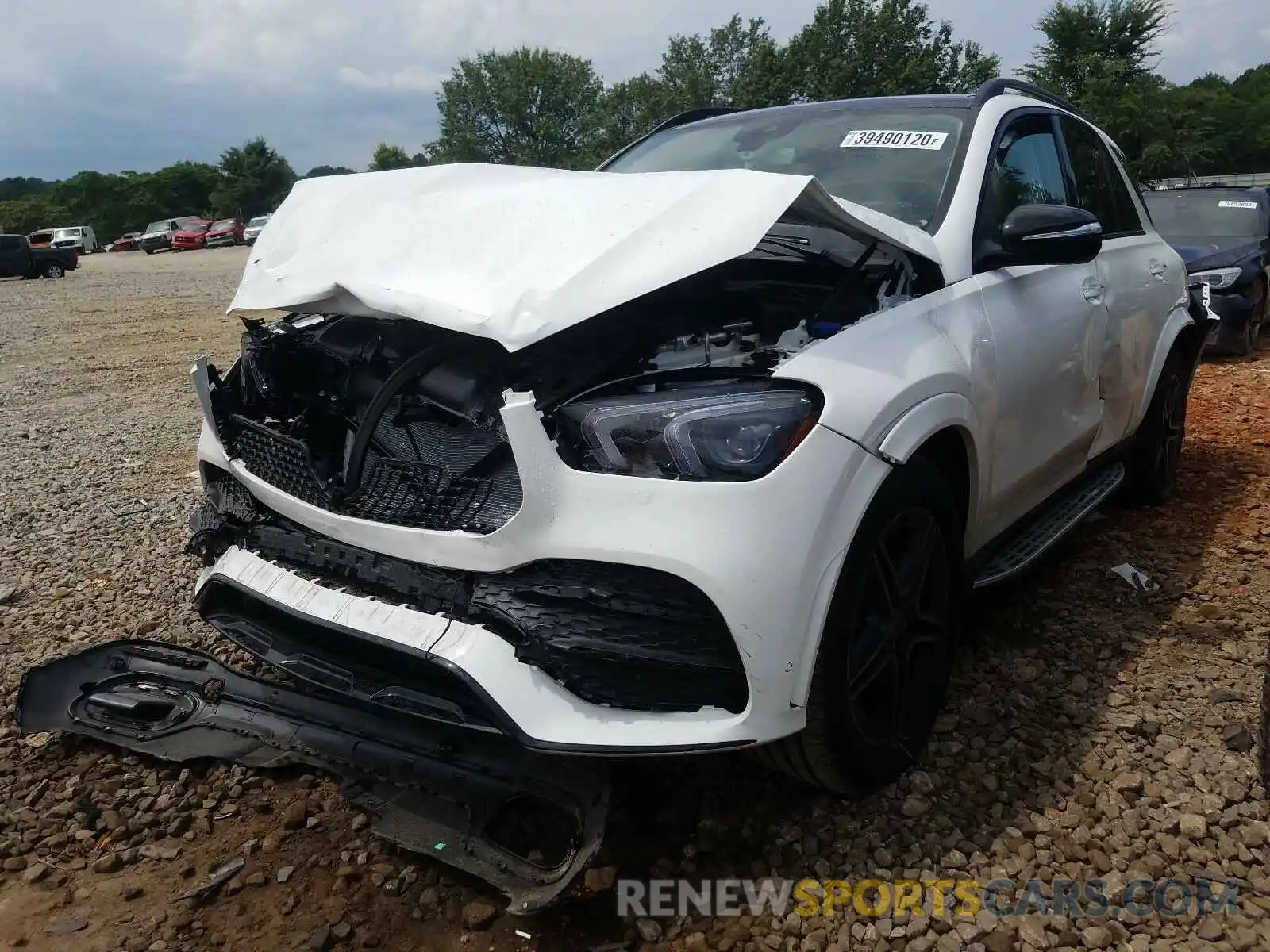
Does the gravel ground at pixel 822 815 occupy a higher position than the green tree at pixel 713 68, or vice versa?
the green tree at pixel 713 68

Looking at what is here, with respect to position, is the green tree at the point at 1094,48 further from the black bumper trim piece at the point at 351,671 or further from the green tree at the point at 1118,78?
the black bumper trim piece at the point at 351,671

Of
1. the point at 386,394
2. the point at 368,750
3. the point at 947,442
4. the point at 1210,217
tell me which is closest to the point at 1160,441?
the point at 947,442

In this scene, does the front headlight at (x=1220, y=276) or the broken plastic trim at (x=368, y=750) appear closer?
the broken plastic trim at (x=368, y=750)

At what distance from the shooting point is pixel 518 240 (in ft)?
7.40

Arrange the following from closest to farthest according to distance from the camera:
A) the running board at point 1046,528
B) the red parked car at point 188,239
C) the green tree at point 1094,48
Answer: the running board at point 1046,528
the green tree at point 1094,48
the red parked car at point 188,239

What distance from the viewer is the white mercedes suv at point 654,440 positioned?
1.88 metres

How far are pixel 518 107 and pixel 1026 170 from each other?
6325 cm

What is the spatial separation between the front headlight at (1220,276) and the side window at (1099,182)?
16.4 ft

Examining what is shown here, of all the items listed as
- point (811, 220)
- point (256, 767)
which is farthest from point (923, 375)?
point (256, 767)

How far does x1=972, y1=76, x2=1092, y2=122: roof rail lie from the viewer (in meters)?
3.25

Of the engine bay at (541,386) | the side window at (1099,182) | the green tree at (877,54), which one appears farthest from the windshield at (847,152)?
the green tree at (877,54)

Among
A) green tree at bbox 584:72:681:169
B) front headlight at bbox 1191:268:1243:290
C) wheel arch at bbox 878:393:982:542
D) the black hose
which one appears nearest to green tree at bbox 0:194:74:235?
green tree at bbox 584:72:681:169

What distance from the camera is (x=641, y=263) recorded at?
6.82 ft

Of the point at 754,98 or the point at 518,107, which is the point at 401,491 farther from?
the point at 518,107
